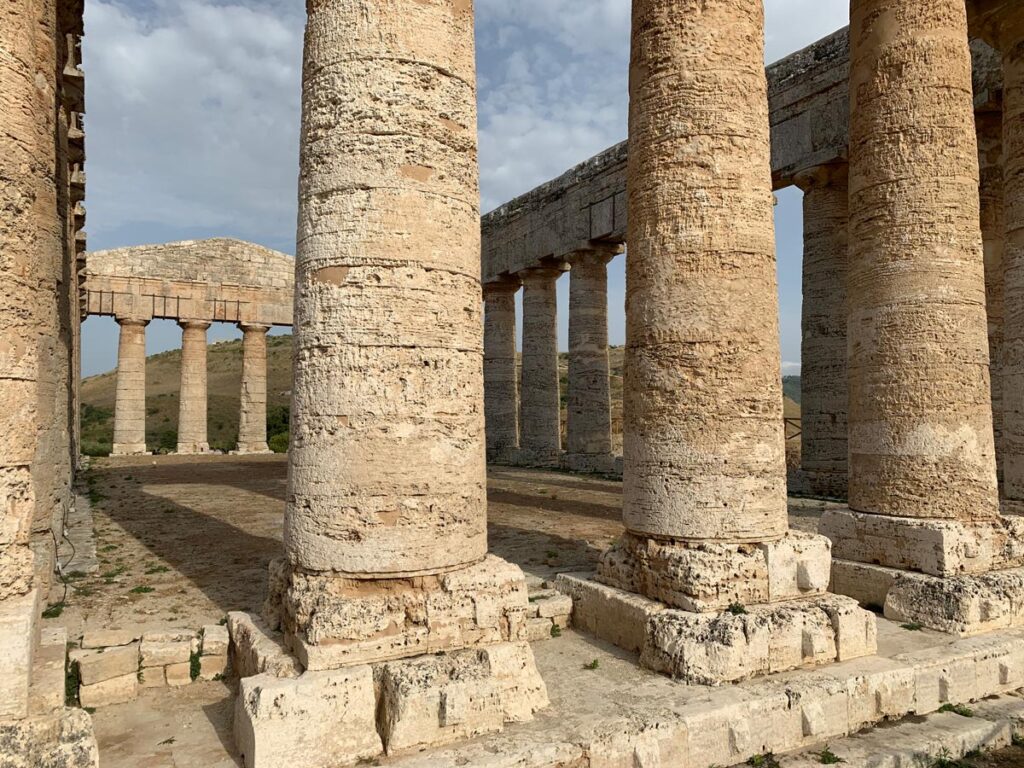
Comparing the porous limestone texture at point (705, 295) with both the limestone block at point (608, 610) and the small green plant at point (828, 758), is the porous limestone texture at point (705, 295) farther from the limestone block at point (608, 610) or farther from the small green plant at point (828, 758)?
the small green plant at point (828, 758)

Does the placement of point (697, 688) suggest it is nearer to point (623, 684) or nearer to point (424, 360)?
point (623, 684)

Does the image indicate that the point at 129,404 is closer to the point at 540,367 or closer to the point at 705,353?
the point at 540,367

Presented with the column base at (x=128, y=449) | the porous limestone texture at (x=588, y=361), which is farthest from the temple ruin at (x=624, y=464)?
the column base at (x=128, y=449)

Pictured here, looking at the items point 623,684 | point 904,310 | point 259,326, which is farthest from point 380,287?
point 259,326

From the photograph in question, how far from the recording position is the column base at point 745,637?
5.95 metres

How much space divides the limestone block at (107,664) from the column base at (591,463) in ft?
59.2

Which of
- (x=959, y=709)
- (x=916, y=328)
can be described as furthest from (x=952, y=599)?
(x=916, y=328)

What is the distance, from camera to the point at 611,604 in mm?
7168

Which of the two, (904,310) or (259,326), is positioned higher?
(259,326)

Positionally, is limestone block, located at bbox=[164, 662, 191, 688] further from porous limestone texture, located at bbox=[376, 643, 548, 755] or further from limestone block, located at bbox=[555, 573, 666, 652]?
limestone block, located at bbox=[555, 573, 666, 652]

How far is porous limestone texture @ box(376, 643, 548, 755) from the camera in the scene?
4805mm

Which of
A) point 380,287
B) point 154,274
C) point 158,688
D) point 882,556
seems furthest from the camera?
point 154,274

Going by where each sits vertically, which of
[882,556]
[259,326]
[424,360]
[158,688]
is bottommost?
[158,688]

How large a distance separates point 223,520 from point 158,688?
7931 millimetres
